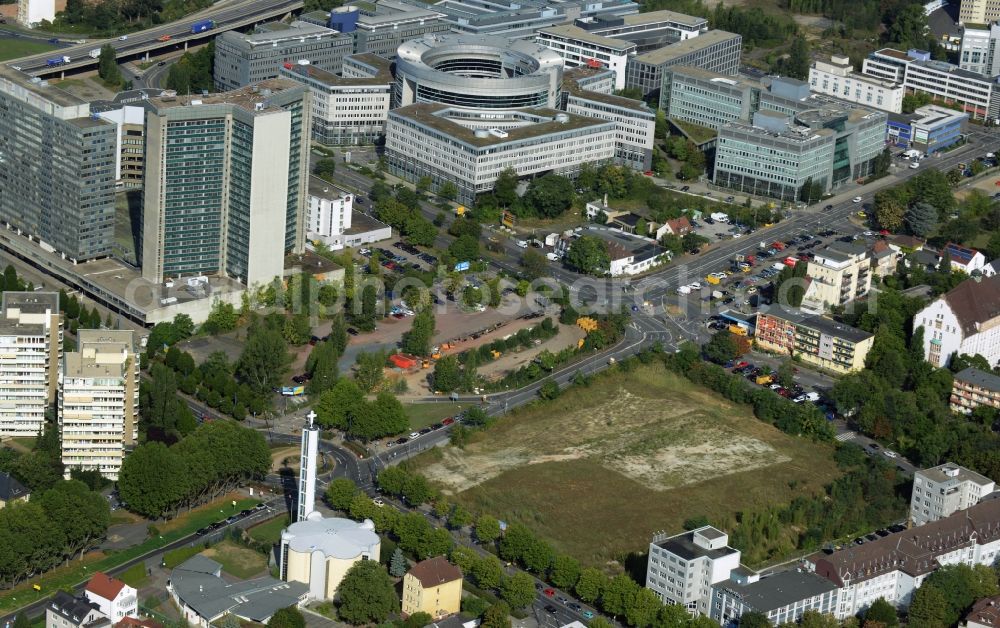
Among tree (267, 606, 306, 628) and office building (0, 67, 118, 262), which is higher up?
office building (0, 67, 118, 262)

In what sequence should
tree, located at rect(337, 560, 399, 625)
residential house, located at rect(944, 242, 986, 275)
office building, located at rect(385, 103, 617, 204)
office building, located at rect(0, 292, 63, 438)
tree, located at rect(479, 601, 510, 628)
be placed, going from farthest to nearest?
office building, located at rect(385, 103, 617, 204) → residential house, located at rect(944, 242, 986, 275) → office building, located at rect(0, 292, 63, 438) → tree, located at rect(337, 560, 399, 625) → tree, located at rect(479, 601, 510, 628)

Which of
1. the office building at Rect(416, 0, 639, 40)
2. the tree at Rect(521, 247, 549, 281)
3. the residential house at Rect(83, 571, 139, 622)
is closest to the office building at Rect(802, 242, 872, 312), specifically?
the tree at Rect(521, 247, 549, 281)

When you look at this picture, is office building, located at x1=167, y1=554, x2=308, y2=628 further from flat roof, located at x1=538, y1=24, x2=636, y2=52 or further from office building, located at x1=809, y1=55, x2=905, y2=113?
office building, located at x1=809, y1=55, x2=905, y2=113

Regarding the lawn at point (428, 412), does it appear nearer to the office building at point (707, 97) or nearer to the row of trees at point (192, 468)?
the row of trees at point (192, 468)

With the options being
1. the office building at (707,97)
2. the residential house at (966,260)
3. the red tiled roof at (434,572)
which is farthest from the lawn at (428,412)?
the office building at (707,97)

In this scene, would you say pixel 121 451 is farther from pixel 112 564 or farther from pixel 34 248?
pixel 34 248

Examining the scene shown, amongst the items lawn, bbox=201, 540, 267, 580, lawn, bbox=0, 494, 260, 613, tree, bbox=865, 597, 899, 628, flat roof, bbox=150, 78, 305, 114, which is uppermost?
flat roof, bbox=150, 78, 305, 114

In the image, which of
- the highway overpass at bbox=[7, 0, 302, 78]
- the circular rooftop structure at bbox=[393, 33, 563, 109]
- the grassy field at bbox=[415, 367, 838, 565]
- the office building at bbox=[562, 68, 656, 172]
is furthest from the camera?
the highway overpass at bbox=[7, 0, 302, 78]

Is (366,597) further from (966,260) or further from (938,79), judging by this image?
(938,79)

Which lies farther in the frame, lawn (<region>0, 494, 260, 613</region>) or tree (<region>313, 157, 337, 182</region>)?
tree (<region>313, 157, 337, 182</region>)

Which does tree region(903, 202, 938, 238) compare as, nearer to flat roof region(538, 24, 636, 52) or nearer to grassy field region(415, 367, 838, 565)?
grassy field region(415, 367, 838, 565)
